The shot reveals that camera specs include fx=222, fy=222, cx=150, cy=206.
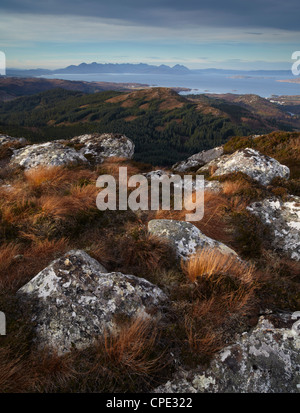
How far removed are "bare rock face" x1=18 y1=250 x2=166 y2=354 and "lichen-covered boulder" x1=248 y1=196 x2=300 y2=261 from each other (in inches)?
174

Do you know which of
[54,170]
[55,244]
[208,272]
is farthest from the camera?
[54,170]

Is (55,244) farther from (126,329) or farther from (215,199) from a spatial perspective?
(215,199)

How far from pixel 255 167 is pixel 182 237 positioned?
6317 mm

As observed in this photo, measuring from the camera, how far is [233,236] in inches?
239

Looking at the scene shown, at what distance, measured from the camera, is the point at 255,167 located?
9.61 m

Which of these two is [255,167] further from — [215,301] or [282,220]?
[215,301]

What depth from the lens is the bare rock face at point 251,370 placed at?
256 cm

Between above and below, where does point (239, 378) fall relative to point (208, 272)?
below

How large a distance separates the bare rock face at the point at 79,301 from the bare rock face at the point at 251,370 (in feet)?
3.24

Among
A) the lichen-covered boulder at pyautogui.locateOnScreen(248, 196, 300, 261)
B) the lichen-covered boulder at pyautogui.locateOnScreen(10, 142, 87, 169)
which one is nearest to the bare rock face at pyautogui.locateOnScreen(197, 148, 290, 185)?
the lichen-covered boulder at pyautogui.locateOnScreen(248, 196, 300, 261)

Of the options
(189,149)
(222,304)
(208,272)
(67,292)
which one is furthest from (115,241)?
(189,149)

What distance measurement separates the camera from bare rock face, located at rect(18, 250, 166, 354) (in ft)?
9.55

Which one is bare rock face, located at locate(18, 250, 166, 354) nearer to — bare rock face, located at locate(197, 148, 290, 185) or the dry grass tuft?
the dry grass tuft

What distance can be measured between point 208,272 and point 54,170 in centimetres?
757
